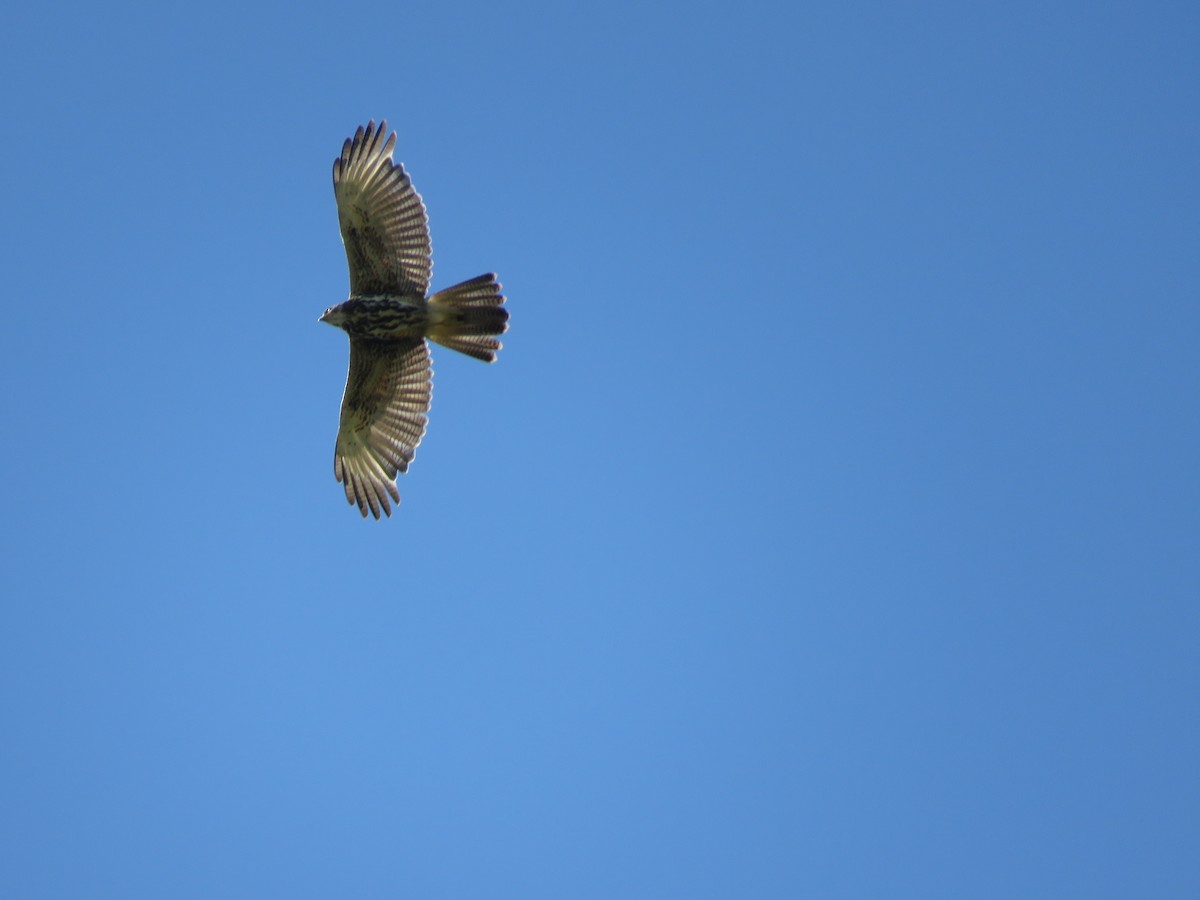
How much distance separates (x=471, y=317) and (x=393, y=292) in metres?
0.96

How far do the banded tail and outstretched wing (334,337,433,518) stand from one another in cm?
52

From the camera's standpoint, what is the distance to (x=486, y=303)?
13609mm

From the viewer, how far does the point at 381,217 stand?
45.5 feet

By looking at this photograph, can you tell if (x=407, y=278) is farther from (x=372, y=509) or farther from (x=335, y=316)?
(x=372, y=509)

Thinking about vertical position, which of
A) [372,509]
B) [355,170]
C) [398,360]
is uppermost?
[355,170]

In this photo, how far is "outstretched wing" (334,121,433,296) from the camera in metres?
13.8

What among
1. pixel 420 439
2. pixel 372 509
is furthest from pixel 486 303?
pixel 372 509

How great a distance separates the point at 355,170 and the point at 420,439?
2.86 m

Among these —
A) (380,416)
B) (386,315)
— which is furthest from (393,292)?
(380,416)

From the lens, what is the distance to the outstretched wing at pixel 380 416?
1442 cm

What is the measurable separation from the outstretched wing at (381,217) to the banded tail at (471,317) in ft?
1.08

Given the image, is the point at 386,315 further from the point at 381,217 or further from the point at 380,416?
the point at 380,416

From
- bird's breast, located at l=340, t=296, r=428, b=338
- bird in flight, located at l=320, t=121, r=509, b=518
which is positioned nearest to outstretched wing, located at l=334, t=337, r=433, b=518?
bird in flight, located at l=320, t=121, r=509, b=518

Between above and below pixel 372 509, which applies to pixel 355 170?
above
